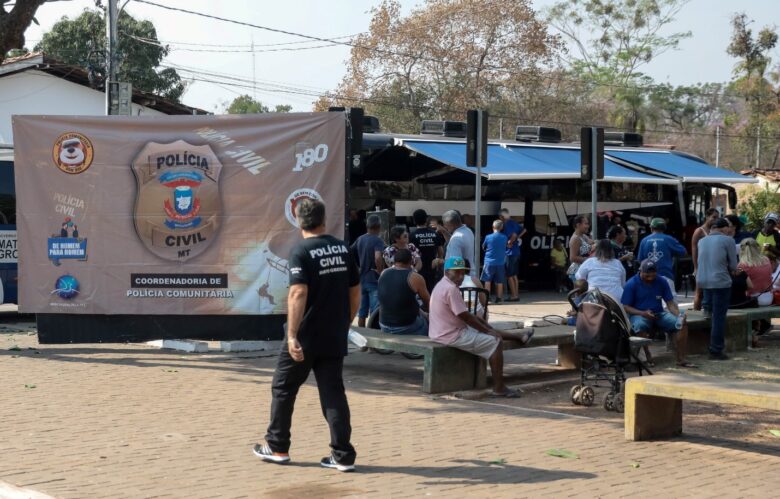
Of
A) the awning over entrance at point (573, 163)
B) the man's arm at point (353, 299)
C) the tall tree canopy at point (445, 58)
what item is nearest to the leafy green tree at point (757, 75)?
the tall tree canopy at point (445, 58)

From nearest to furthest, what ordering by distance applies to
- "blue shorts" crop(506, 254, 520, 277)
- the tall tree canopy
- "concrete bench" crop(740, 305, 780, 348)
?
"concrete bench" crop(740, 305, 780, 348)
"blue shorts" crop(506, 254, 520, 277)
the tall tree canopy

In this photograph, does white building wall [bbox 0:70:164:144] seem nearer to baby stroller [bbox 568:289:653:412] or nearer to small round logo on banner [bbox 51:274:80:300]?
small round logo on banner [bbox 51:274:80:300]

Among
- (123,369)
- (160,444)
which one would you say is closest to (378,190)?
(123,369)

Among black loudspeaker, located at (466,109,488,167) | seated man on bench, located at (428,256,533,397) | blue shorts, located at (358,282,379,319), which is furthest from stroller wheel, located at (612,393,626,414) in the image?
black loudspeaker, located at (466,109,488,167)

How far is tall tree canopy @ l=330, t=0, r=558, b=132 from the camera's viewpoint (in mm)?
43375

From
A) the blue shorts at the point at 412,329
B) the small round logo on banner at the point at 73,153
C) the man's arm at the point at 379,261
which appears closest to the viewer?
the blue shorts at the point at 412,329

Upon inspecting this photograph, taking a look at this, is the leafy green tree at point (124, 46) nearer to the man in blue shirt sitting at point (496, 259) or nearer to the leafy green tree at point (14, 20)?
the man in blue shirt sitting at point (496, 259)

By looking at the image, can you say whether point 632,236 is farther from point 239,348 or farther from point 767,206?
point 239,348

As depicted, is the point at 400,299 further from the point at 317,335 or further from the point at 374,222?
the point at 317,335

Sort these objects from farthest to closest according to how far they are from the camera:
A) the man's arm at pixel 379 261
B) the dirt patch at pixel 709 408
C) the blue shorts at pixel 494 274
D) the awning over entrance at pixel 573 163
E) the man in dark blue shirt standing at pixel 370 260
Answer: the awning over entrance at pixel 573 163
the blue shorts at pixel 494 274
the man in dark blue shirt standing at pixel 370 260
the man's arm at pixel 379 261
the dirt patch at pixel 709 408

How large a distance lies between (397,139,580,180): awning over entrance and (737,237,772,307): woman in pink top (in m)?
6.07

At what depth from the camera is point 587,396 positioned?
372 inches

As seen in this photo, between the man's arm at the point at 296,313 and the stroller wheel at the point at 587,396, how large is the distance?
3765mm

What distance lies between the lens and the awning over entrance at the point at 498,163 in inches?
762
